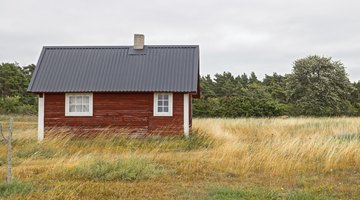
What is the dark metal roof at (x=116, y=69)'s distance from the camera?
18.2 meters

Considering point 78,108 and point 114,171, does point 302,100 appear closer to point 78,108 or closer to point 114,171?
point 78,108

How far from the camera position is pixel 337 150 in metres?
11.6

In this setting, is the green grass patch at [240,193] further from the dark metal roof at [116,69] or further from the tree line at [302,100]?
the tree line at [302,100]

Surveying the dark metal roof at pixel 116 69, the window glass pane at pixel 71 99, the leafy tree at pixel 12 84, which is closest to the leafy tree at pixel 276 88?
the leafy tree at pixel 12 84

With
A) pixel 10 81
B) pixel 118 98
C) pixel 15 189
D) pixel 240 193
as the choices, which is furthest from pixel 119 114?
pixel 10 81

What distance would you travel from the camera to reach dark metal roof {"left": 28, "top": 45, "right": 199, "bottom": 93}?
1825 cm

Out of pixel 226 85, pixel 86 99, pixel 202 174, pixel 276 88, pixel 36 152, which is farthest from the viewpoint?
pixel 226 85

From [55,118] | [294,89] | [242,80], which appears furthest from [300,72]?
[55,118]

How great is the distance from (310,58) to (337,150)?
3842 cm

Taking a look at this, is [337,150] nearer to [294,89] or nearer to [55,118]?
[55,118]

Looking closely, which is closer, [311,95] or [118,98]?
[118,98]

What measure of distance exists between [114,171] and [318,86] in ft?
131

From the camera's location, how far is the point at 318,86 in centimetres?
4503

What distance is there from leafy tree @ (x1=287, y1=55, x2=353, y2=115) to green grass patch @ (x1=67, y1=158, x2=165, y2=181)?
1514 inches
